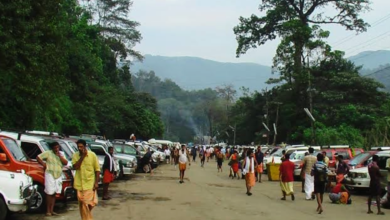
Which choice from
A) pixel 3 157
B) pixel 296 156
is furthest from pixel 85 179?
pixel 296 156

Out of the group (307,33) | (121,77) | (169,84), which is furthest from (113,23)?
(169,84)

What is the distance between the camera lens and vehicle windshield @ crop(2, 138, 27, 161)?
11.7 metres

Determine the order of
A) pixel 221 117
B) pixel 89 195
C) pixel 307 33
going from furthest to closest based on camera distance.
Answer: pixel 221 117 → pixel 307 33 → pixel 89 195

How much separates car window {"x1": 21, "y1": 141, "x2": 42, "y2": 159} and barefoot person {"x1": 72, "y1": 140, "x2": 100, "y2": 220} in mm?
4089

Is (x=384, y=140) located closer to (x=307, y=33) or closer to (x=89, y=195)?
(x=307, y=33)

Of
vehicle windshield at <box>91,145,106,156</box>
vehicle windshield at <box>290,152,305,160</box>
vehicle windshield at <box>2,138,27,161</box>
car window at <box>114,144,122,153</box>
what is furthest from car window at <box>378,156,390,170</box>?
car window at <box>114,144,122,153</box>

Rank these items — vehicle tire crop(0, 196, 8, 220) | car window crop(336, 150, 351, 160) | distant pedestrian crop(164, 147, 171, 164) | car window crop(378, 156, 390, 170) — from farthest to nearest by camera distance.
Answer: distant pedestrian crop(164, 147, 171, 164) → car window crop(336, 150, 351, 160) → car window crop(378, 156, 390, 170) → vehicle tire crop(0, 196, 8, 220)

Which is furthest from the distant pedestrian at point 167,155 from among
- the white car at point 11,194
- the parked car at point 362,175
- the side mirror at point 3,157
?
the white car at point 11,194

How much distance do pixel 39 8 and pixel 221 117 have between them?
116455 millimetres

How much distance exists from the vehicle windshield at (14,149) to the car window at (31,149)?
1121 mm

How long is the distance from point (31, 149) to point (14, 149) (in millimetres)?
1404

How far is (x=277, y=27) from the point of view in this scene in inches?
1986

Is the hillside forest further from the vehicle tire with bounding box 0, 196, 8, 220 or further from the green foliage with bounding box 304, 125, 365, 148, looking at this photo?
the vehicle tire with bounding box 0, 196, 8, 220

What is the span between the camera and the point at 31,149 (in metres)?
13.4
